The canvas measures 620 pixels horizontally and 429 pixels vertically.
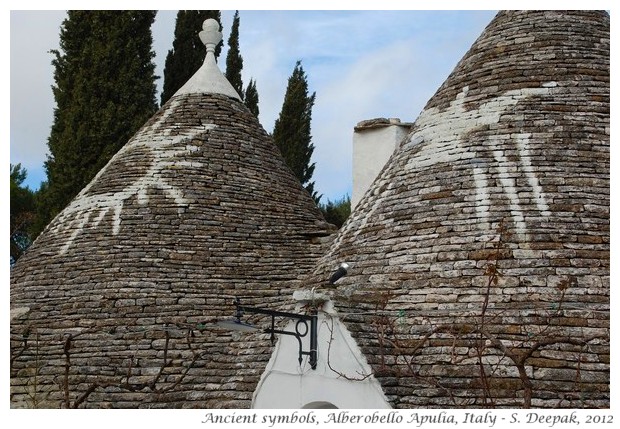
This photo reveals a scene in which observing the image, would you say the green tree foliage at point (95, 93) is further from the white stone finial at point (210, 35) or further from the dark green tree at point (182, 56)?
the white stone finial at point (210, 35)

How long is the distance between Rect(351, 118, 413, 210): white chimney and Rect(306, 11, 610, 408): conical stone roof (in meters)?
2.37

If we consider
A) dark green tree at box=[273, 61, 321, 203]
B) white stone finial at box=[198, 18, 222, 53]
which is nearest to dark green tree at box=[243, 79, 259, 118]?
dark green tree at box=[273, 61, 321, 203]

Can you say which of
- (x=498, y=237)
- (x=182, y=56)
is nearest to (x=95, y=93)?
(x=182, y=56)

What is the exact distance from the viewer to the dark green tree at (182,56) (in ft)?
77.3

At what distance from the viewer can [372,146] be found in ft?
46.6

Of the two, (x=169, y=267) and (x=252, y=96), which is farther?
(x=252, y=96)

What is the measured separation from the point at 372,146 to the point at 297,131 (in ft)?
39.2

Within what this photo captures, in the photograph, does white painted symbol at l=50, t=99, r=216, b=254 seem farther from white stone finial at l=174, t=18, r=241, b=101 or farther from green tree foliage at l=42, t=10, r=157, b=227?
green tree foliage at l=42, t=10, r=157, b=227

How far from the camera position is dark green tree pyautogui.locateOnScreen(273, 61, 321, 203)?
2581cm

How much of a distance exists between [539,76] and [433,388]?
3551 millimetres

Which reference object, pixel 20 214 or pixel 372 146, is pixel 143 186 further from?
pixel 20 214

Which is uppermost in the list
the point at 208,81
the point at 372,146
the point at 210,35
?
the point at 210,35

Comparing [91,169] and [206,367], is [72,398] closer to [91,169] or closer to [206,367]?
[206,367]

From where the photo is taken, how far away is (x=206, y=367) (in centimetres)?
1140
